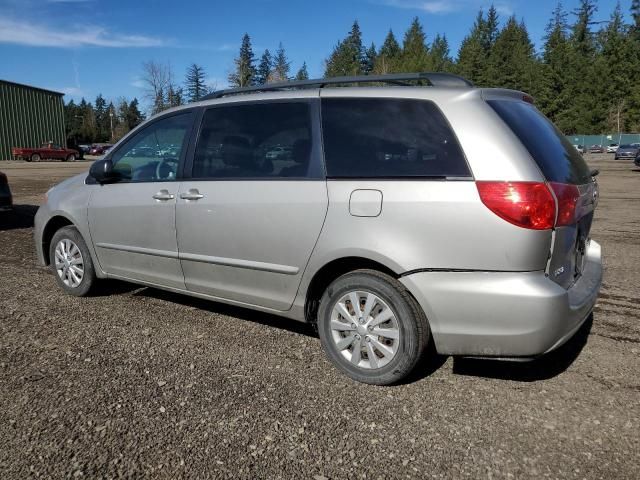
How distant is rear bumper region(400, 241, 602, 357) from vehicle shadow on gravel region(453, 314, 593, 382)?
52 centimetres

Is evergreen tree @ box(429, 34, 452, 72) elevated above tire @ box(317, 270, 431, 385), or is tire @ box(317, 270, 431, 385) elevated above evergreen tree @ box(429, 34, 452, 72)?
evergreen tree @ box(429, 34, 452, 72)

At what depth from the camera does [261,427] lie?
2893 mm

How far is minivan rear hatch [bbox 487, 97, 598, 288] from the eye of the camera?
118 inches

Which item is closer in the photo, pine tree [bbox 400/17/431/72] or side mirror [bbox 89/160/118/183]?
side mirror [bbox 89/160/118/183]

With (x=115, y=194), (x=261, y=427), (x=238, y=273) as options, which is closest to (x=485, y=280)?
(x=261, y=427)

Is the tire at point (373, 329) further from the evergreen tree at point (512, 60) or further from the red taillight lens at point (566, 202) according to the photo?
the evergreen tree at point (512, 60)

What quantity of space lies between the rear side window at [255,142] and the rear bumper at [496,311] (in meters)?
1.18

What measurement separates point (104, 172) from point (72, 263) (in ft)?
3.51

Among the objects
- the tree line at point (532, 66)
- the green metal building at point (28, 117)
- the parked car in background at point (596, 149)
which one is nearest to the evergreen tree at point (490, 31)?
the tree line at point (532, 66)

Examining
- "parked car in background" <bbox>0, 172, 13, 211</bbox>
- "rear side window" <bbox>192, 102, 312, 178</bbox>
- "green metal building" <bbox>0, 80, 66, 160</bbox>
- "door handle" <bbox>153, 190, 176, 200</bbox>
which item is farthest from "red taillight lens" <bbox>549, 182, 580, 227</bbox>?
"green metal building" <bbox>0, 80, 66, 160</bbox>

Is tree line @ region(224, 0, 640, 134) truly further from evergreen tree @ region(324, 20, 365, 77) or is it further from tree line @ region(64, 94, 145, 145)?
tree line @ region(64, 94, 145, 145)

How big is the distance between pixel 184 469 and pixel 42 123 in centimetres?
5646

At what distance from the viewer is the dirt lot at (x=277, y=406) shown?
8.46 ft

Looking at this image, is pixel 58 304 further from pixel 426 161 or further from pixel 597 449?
pixel 597 449
